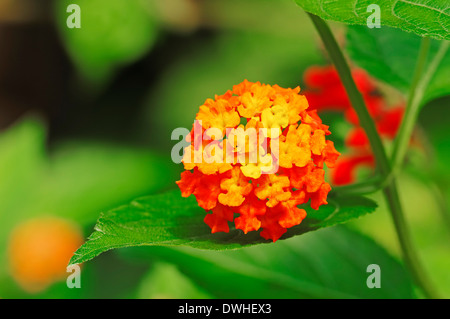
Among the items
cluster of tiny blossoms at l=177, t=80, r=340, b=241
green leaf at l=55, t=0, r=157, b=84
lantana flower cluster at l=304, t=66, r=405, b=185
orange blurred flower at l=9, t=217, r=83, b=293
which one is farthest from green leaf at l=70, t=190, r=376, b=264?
green leaf at l=55, t=0, r=157, b=84

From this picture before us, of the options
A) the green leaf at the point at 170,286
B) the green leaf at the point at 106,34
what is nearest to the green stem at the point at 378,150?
the green leaf at the point at 170,286

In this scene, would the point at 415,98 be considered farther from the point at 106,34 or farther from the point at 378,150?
the point at 106,34

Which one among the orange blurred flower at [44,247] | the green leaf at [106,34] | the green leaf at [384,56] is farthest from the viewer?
the green leaf at [106,34]

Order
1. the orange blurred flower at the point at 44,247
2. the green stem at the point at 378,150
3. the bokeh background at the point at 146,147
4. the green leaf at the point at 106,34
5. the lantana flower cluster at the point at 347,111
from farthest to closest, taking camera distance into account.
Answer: the green leaf at the point at 106,34
the orange blurred flower at the point at 44,247
the lantana flower cluster at the point at 347,111
the bokeh background at the point at 146,147
the green stem at the point at 378,150

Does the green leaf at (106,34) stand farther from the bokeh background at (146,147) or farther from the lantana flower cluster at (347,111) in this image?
the lantana flower cluster at (347,111)

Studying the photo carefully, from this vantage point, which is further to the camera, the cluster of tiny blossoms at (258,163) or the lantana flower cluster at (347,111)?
the lantana flower cluster at (347,111)

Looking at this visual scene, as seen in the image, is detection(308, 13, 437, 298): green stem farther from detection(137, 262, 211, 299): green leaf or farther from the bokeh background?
detection(137, 262, 211, 299): green leaf

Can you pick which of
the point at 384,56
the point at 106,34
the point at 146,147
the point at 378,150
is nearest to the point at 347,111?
the point at 384,56
